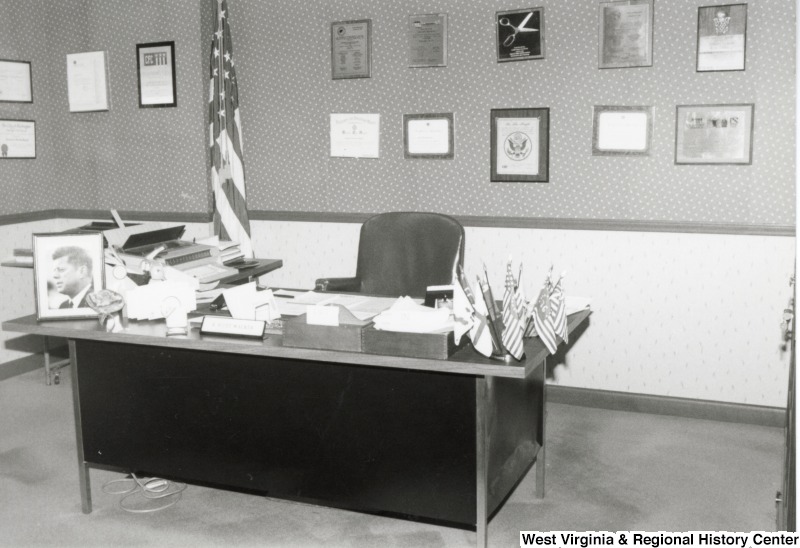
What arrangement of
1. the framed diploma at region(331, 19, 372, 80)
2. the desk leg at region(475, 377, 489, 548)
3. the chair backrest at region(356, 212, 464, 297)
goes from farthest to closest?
the framed diploma at region(331, 19, 372, 80)
the chair backrest at region(356, 212, 464, 297)
the desk leg at region(475, 377, 489, 548)

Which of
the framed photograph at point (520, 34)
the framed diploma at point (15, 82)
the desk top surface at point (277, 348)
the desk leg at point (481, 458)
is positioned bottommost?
the desk leg at point (481, 458)

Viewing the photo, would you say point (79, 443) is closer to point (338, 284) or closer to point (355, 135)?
point (338, 284)

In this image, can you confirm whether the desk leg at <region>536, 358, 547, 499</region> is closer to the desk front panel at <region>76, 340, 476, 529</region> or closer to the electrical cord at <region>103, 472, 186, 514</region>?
the desk front panel at <region>76, 340, 476, 529</region>

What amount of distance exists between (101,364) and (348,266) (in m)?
1.91

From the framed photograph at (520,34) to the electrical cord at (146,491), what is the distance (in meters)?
2.54

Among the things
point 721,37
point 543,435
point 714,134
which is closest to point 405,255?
point 543,435

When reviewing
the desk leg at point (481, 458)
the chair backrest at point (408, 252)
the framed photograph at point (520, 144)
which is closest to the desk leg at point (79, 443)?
the chair backrest at point (408, 252)

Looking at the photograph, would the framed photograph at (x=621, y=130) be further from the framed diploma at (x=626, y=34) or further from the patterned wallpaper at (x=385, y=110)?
the framed diploma at (x=626, y=34)

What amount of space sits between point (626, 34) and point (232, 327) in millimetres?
2401

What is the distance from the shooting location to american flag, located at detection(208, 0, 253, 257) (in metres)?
4.59

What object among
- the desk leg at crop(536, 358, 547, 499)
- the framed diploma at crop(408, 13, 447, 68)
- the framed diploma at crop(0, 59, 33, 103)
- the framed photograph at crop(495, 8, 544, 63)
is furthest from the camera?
the framed diploma at crop(0, 59, 33, 103)

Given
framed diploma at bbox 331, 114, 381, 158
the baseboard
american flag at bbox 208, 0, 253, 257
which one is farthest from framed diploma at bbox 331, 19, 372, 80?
the baseboard

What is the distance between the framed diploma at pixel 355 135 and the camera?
4.48m

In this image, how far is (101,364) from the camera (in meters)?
2.96
